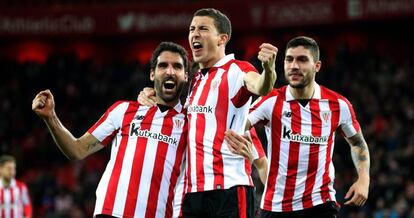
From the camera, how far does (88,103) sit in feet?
67.1

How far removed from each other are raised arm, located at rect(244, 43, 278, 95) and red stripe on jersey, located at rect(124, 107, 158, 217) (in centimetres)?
99

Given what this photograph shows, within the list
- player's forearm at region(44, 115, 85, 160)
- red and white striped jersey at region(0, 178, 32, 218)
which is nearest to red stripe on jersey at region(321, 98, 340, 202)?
player's forearm at region(44, 115, 85, 160)

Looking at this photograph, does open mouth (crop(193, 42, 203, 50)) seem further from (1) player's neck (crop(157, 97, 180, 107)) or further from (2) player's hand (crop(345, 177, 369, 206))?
(2) player's hand (crop(345, 177, 369, 206))

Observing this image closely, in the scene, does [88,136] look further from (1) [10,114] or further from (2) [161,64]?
(1) [10,114]

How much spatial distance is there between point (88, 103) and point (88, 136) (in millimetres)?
14884

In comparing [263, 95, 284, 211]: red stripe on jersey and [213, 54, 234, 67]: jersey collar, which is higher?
[213, 54, 234, 67]: jersey collar

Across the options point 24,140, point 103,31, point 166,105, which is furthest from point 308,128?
point 103,31

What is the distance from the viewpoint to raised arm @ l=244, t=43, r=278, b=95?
4641 millimetres

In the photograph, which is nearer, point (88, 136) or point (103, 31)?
point (88, 136)

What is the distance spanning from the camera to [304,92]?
6.55 meters

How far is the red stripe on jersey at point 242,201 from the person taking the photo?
517 centimetres

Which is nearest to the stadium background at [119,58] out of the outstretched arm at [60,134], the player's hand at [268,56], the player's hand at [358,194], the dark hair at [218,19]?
the player's hand at [358,194]

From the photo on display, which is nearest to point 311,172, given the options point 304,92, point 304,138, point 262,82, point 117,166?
point 304,138

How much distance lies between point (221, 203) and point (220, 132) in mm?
447
